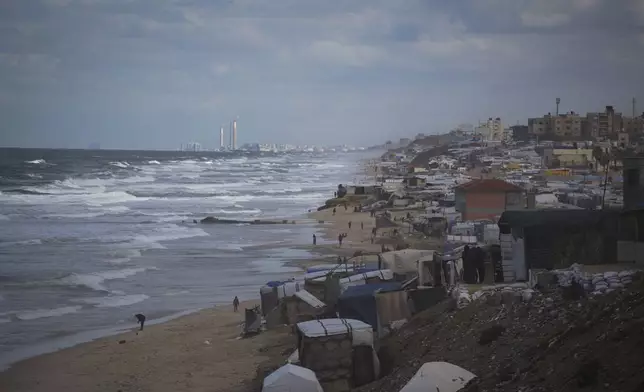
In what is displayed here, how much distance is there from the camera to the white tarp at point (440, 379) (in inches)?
302

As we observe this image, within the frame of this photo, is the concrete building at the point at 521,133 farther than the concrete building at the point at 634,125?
Yes

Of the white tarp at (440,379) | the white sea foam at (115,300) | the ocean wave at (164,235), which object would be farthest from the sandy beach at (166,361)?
the ocean wave at (164,235)

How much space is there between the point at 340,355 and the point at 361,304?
223 cm

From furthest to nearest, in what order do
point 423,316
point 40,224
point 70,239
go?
point 40,224
point 70,239
point 423,316

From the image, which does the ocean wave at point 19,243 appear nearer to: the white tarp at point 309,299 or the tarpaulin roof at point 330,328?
the white tarp at point 309,299

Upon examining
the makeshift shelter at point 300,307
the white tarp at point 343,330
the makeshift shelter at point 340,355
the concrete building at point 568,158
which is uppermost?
the concrete building at point 568,158

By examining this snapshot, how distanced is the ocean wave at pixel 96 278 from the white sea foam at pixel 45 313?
2441 mm

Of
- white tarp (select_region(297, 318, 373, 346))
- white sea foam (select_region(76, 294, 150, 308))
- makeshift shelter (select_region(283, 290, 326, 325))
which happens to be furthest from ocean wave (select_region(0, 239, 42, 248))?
white tarp (select_region(297, 318, 373, 346))

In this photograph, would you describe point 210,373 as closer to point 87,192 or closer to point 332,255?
point 332,255

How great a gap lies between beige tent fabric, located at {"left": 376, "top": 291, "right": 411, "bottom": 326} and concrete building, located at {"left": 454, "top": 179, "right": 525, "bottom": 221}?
16.0m

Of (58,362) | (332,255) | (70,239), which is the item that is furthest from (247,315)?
(70,239)

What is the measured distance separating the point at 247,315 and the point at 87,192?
5332 centimetres

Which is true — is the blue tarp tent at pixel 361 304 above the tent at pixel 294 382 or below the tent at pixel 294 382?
above

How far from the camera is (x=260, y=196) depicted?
6247 centimetres
